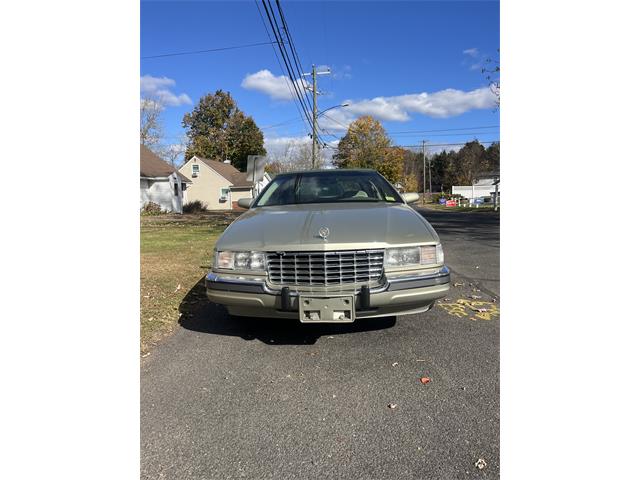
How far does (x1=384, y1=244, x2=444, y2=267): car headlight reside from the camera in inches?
114

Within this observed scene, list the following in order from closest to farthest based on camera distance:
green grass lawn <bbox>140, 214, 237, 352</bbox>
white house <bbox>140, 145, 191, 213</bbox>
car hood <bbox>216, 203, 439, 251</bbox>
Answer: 1. car hood <bbox>216, 203, 439, 251</bbox>
2. green grass lawn <bbox>140, 214, 237, 352</bbox>
3. white house <bbox>140, 145, 191, 213</bbox>

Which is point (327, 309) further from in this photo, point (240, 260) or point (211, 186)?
point (211, 186)

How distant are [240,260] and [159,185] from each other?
28.2 meters

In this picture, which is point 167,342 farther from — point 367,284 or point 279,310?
point 367,284

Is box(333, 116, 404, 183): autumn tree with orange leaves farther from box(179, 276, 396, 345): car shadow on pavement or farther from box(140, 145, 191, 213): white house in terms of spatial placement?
box(179, 276, 396, 345): car shadow on pavement

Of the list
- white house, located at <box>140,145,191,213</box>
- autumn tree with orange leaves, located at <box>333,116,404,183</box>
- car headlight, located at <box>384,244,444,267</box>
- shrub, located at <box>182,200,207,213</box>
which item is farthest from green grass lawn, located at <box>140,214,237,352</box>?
autumn tree with orange leaves, located at <box>333,116,404,183</box>

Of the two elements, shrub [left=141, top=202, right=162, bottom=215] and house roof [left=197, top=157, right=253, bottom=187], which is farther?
house roof [left=197, top=157, right=253, bottom=187]

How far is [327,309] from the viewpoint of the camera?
8.96ft

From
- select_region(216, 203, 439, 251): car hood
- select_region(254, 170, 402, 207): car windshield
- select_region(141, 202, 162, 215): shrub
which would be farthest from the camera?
select_region(141, 202, 162, 215): shrub

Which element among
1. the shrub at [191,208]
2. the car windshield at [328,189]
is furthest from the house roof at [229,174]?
the car windshield at [328,189]

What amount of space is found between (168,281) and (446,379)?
4.17 m

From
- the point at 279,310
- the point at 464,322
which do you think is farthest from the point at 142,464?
the point at 464,322

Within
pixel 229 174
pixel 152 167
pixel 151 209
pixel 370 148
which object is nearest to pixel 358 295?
pixel 151 209

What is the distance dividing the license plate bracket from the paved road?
0.38 m
